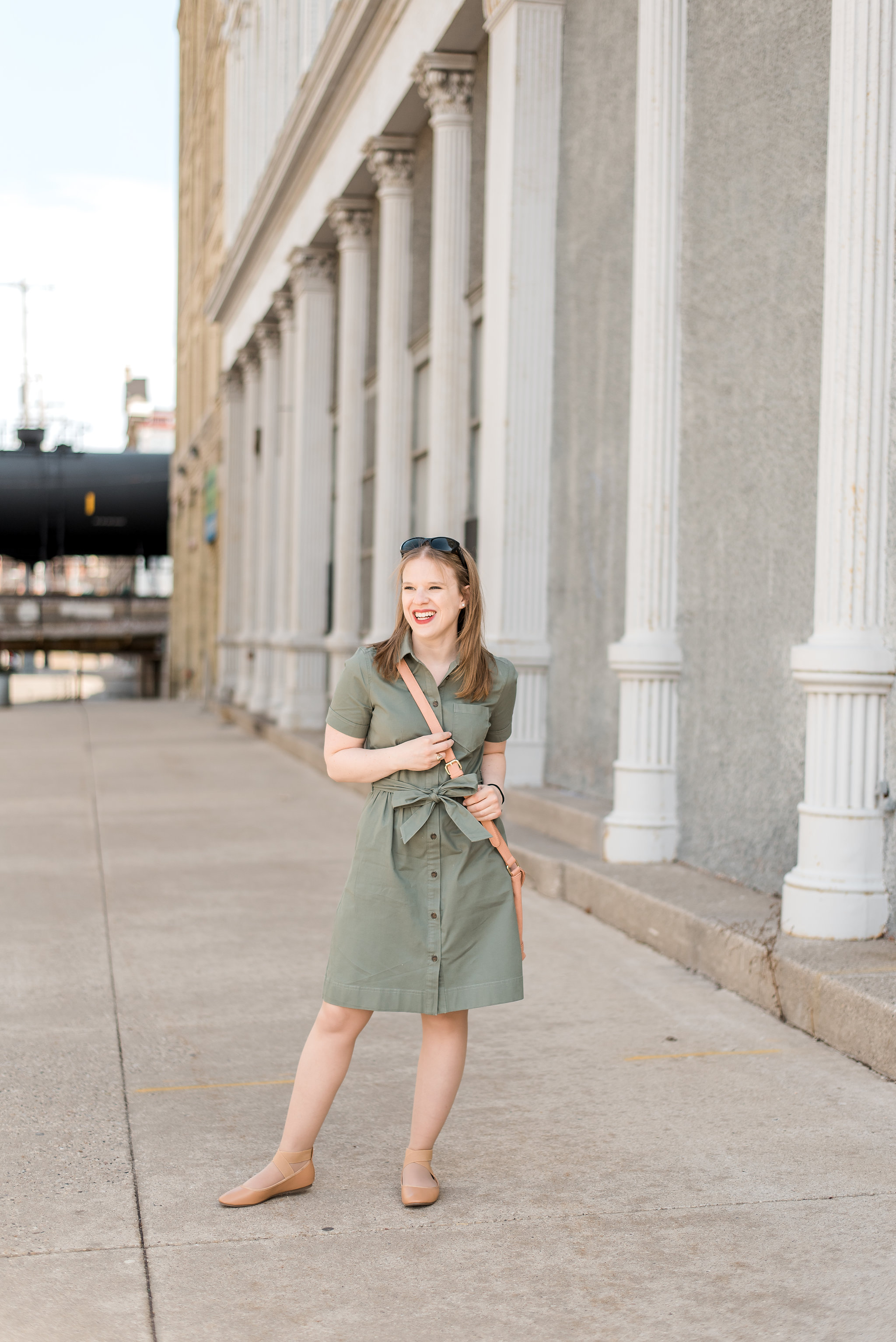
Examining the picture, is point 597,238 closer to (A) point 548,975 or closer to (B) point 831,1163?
(A) point 548,975

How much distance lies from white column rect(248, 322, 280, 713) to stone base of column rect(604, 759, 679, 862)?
52.0 ft

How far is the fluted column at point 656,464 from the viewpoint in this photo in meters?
7.51

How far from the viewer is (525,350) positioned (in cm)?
1005

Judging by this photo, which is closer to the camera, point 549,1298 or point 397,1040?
point 549,1298

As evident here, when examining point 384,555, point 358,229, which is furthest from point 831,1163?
point 358,229

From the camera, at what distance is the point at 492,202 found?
10.4 meters

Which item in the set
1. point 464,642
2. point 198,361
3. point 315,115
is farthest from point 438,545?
point 198,361

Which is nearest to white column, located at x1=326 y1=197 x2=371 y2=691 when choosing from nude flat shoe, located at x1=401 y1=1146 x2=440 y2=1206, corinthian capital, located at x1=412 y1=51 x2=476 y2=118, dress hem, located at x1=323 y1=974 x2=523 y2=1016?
corinthian capital, located at x1=412 y1=51 x2=476 y2=118

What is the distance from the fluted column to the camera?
7.51 meters

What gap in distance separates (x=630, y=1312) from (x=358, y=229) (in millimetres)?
16018

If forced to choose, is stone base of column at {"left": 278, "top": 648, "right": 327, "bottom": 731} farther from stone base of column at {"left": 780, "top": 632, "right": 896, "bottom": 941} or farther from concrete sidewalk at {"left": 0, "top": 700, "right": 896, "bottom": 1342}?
stone base of column at {"left": 780, "top": 632, "right": 896, "bottom": 941}

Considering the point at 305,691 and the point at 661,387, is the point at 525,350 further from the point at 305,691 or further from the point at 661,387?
the point at 305,691

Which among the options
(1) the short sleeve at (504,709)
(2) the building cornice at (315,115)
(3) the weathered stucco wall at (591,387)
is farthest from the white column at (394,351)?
(1) the short sleeve at (504,709)

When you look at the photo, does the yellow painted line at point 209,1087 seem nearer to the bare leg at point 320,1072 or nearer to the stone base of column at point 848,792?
the bare leg at point 320,1072
